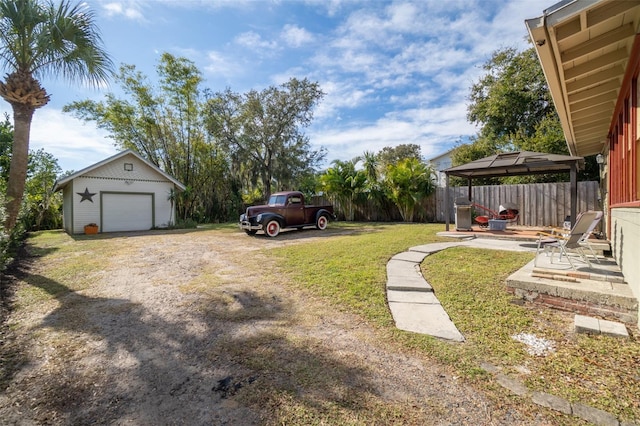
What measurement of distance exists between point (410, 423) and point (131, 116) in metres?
21.0

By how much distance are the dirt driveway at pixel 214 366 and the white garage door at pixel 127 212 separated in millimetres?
10918

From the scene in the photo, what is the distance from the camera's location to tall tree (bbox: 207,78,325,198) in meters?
19.3

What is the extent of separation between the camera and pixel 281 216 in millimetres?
10508

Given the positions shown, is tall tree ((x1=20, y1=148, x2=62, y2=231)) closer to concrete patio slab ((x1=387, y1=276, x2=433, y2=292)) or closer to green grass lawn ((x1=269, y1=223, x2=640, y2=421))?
green grass lawn ((x1=269, y1=223, x2=640, y2=421))

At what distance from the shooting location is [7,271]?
214 inches

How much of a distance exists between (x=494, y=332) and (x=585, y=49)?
10.7 ft

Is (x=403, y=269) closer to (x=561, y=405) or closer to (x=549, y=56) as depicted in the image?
(x=561, y=405)

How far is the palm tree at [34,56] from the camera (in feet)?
18.8

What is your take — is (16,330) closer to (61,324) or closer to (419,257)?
(61,324)

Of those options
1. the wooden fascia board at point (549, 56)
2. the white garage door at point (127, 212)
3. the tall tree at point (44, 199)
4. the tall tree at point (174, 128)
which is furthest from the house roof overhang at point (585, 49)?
the tall tree at point (44, 199)

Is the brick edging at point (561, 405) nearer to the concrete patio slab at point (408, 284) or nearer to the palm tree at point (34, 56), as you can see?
the concrete patio slab at point (408, 284)

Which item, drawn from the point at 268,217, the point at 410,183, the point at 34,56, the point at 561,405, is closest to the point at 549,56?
the point at 561,405

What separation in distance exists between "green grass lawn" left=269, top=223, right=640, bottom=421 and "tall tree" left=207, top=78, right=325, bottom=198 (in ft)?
51.5

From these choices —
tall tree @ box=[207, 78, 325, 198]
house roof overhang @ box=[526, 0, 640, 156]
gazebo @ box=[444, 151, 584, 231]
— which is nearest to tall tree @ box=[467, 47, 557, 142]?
gazebo @ box=[444, 151, 584, 231]
